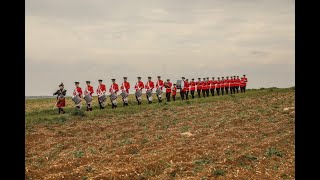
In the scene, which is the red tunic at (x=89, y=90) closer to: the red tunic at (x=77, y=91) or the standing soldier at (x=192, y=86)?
the red tunic at (x=77, y=91)

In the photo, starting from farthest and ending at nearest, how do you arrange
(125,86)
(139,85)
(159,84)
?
(159,84), (139,85), (125,86)

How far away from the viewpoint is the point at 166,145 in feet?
66.0

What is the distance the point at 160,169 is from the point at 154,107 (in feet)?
74.6

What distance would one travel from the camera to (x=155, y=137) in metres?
22.6

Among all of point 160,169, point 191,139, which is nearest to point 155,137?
point 191,139

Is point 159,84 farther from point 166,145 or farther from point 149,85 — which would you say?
point 166,145

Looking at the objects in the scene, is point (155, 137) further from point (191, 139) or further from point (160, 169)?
point (160, 169)

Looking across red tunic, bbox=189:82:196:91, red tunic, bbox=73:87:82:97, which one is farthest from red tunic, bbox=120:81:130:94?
red tunic, bbox=189:82:196:91

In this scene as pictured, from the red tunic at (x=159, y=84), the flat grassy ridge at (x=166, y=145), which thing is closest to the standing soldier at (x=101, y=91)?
the flat grassy ridge at (x=166, y=145)

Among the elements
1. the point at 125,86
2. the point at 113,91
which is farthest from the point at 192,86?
the point at 113,91

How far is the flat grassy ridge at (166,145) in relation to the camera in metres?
15.5

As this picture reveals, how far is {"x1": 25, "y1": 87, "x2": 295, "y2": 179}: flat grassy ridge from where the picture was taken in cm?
1551

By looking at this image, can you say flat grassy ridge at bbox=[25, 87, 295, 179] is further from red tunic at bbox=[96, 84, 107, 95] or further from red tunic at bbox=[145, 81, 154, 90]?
red tunic at bbox=[145, 81, 154, 90]
